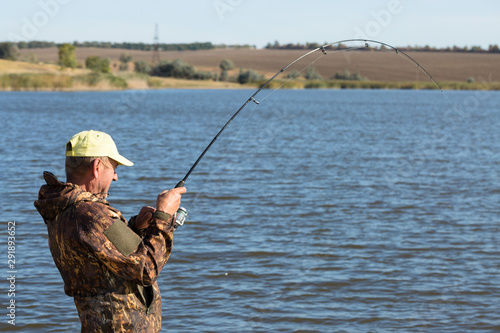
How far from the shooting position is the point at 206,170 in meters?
17.1

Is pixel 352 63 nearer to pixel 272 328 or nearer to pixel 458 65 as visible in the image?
pixel 458 65

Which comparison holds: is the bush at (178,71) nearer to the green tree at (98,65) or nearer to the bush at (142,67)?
the bush at (142,67)

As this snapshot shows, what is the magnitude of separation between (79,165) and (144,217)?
19.3 inches

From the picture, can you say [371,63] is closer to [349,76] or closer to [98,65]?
[349,76]

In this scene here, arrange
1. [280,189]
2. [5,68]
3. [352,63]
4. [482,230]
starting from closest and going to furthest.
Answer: [482,230] → [280,189] → [5,68] → [352,63]

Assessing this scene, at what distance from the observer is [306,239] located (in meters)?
9.64

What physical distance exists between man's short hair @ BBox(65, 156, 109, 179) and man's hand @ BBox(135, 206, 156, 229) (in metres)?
0.40

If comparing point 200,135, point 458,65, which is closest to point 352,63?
point 458,65

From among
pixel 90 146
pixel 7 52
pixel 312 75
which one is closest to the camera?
pixel 90 146

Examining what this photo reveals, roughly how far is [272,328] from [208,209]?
5.41 metres

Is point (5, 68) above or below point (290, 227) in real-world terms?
above

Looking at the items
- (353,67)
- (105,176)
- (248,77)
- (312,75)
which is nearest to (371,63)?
(353,67)

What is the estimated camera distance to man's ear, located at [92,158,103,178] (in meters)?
3.11

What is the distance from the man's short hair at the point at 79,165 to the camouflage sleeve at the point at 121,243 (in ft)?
0.66
